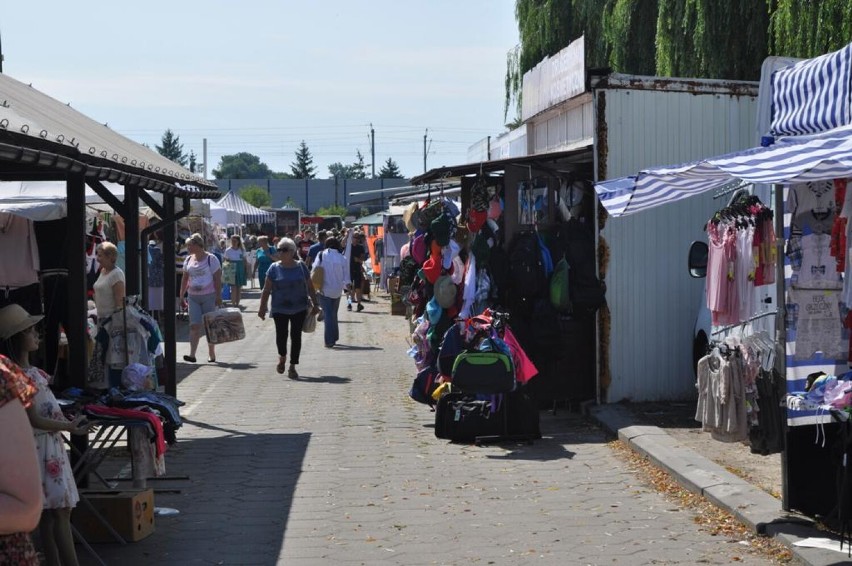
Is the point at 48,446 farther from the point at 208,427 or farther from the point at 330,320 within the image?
the point at 330,320

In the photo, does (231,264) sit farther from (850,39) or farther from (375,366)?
(850,39)

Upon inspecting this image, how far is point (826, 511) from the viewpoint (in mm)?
7918

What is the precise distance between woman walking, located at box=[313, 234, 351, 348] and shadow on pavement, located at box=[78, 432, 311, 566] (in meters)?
8.82

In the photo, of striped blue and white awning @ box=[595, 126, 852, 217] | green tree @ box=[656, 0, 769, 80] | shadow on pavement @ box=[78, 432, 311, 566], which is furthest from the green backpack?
green tree @ box=[656, 0, 769, 80]

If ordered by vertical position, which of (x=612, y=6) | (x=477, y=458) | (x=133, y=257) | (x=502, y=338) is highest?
(x=612, y=6)

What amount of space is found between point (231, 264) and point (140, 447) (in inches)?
900

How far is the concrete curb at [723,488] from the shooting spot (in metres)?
Answer: 7.50

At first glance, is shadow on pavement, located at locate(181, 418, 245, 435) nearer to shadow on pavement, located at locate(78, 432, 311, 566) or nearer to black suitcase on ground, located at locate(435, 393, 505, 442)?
shadow on pavement, located at locate(78, 432, 311, 566)

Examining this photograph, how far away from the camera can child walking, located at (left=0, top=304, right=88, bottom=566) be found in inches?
255

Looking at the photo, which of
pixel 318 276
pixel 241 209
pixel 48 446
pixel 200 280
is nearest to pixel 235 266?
pixel 318 276

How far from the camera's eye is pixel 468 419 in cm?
1179

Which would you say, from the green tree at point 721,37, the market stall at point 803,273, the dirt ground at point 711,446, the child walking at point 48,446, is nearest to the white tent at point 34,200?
the child walking at point 48,446

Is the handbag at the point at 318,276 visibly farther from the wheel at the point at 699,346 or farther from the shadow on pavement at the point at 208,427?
the wheel at the point at 699,346

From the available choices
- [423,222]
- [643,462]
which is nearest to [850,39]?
[423,222]
